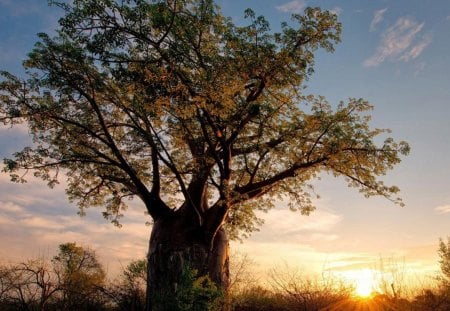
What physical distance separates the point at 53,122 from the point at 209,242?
6.16 m

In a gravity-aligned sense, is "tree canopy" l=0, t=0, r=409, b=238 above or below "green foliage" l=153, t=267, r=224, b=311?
above

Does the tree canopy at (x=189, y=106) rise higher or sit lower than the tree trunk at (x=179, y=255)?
higher

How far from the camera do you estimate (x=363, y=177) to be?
46.4 feet

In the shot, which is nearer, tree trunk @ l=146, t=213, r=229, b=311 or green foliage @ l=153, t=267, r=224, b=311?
green foliage @ l=153, t=267, r=224, b=311

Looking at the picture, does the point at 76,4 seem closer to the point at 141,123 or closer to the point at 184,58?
the point at 184,58

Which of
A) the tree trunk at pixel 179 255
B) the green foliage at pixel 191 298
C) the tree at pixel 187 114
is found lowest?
the green foliage at pixel 191 298

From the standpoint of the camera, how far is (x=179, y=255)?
42.3 feet

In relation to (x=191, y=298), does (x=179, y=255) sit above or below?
above

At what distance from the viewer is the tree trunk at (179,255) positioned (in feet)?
41.7

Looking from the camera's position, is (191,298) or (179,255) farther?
(179,255)

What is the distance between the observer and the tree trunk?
41.7 ft

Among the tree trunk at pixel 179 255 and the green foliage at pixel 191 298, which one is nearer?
the green foliage at pixel 191 298

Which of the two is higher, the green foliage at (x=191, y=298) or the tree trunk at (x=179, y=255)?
the tree trunk at (x=179, y=255)

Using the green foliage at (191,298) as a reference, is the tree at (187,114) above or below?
above
